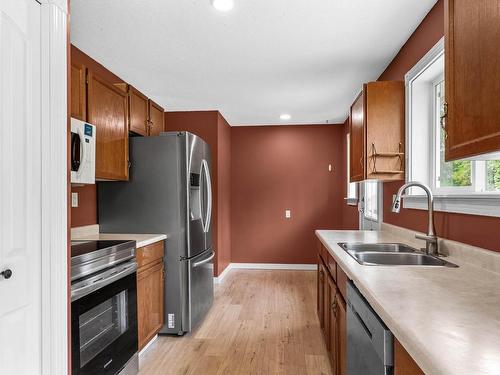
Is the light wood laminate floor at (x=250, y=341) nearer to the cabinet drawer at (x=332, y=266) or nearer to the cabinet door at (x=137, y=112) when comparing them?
the cabinet drawer at (x=332, y=266)

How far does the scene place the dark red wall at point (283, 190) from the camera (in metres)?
5.28

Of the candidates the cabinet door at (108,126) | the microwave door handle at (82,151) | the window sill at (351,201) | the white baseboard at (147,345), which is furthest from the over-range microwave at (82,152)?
the window sill at (351,201)

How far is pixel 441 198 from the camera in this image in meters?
1.90

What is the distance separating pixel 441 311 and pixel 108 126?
7.87ft

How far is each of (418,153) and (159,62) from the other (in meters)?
2.20

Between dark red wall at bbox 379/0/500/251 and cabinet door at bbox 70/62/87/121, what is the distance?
7.35 feet

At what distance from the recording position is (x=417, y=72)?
221cm

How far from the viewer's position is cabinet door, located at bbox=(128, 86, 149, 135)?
2852 mm

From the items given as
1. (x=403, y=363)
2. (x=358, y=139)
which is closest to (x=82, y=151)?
(x=403, y=363)

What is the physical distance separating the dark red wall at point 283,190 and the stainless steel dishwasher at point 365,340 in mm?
3811

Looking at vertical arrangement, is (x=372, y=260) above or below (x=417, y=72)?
below

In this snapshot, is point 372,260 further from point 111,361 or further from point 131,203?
point 131,203

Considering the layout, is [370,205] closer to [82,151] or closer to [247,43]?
[247,43]
